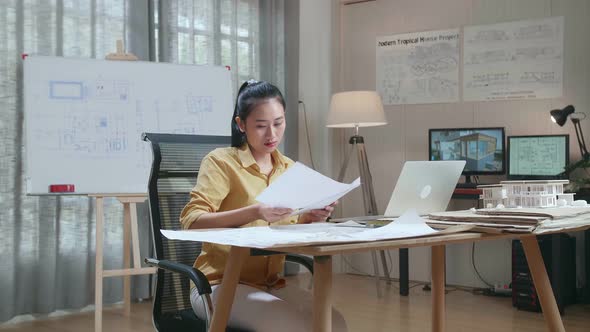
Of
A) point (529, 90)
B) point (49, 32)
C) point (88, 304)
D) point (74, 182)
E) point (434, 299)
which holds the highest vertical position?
point (49, 32)

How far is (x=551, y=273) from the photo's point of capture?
3906mm

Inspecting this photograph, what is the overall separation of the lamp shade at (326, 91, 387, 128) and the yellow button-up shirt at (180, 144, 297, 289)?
275cm

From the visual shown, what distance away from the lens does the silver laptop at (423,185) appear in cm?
170

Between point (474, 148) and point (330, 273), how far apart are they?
3608mm

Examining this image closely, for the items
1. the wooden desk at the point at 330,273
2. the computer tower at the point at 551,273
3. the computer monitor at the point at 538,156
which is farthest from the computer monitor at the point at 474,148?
the wooden desk at the point at 330,273

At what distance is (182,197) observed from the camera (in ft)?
6.55

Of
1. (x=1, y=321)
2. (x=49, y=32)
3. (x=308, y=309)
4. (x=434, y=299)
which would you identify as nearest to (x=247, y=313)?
(x=308, y=309)

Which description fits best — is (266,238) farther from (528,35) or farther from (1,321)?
(528,35)

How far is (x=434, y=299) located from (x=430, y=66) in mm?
3239

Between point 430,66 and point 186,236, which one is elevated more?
point 430,66

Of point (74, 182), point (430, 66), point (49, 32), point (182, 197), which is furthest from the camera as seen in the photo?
point (430, 66)

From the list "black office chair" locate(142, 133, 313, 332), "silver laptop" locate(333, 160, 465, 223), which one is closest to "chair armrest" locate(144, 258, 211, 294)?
"black office chair" locate(142, 133, 313, 332)

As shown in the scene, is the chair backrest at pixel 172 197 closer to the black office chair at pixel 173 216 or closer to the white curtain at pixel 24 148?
the black office chair at pixel 173 216

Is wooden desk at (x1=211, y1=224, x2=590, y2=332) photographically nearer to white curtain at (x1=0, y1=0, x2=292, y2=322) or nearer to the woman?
the woman
